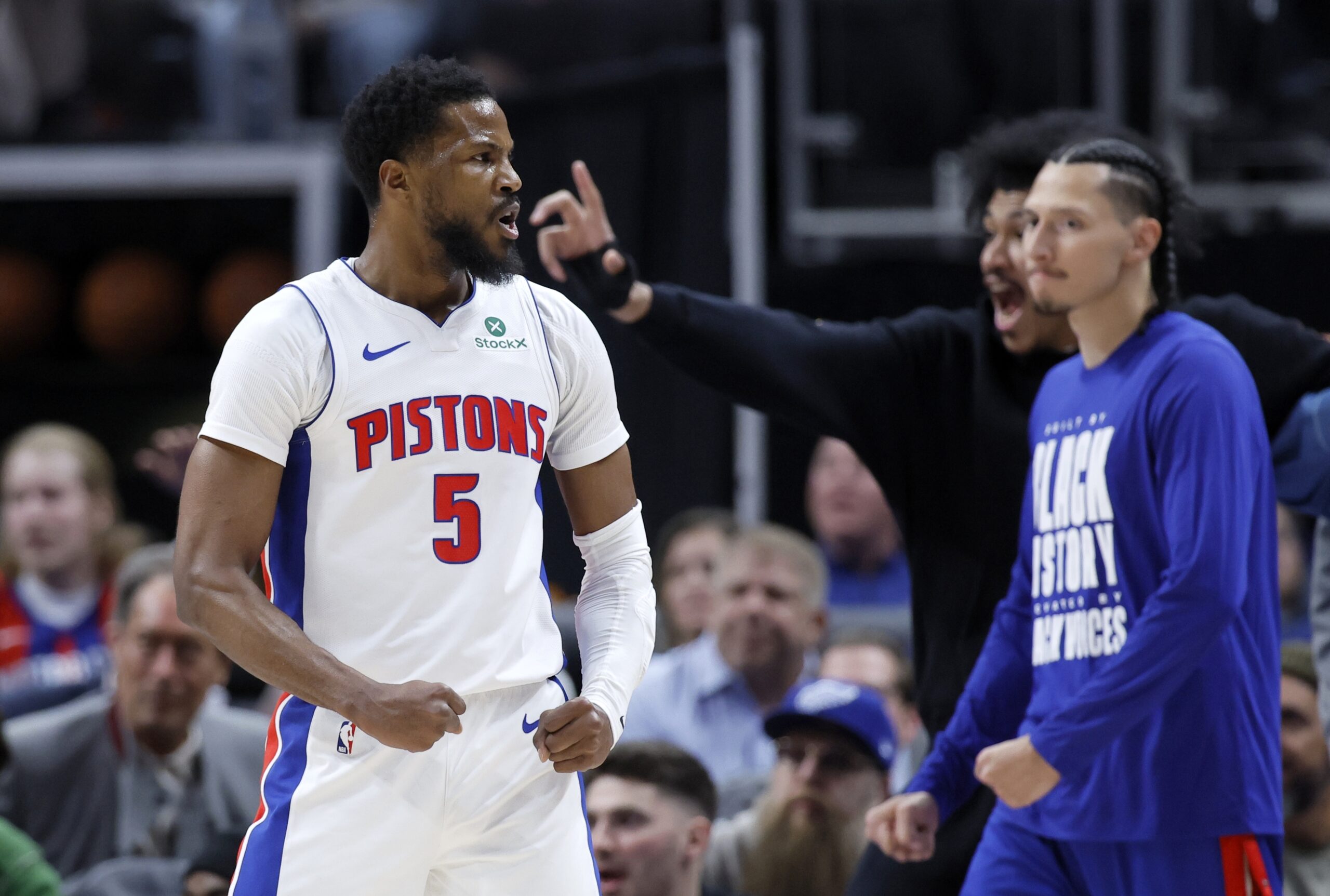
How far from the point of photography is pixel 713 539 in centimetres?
609

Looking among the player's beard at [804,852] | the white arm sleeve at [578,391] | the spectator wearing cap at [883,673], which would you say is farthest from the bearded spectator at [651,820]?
the white arm sleeve at [578,391]

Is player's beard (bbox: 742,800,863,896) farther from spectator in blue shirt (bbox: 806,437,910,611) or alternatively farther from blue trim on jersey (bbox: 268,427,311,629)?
blue trim on jersey (bbox: 268,427,311,629)

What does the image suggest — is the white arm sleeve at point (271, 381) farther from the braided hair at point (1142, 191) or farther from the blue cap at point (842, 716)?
the blue cap at point (842, 716)

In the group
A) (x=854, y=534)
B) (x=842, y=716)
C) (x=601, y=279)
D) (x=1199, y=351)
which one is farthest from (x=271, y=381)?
(x=854, y=534)

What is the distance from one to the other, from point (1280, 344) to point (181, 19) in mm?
6281

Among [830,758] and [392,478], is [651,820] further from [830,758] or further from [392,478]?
[392,478]

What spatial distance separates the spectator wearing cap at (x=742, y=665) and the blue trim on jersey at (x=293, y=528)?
312 cm

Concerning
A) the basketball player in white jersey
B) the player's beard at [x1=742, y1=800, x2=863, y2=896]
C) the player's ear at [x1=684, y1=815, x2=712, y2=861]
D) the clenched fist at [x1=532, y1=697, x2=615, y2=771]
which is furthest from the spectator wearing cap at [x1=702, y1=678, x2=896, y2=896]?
the clenched fist at [x1=532, y1=697, x2=615, y2=771]

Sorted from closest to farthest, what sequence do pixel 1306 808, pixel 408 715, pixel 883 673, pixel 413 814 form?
pixel 408 715 < pixel 413 814 < pixel 1306 808 < pixel 883 673

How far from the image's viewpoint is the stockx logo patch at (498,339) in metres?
2.64

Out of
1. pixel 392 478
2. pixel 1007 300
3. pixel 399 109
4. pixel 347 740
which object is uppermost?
pixel 399 109

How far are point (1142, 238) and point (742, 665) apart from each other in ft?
9.13

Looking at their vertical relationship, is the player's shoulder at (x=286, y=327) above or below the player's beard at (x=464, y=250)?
below

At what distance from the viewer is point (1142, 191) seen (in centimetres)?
317
